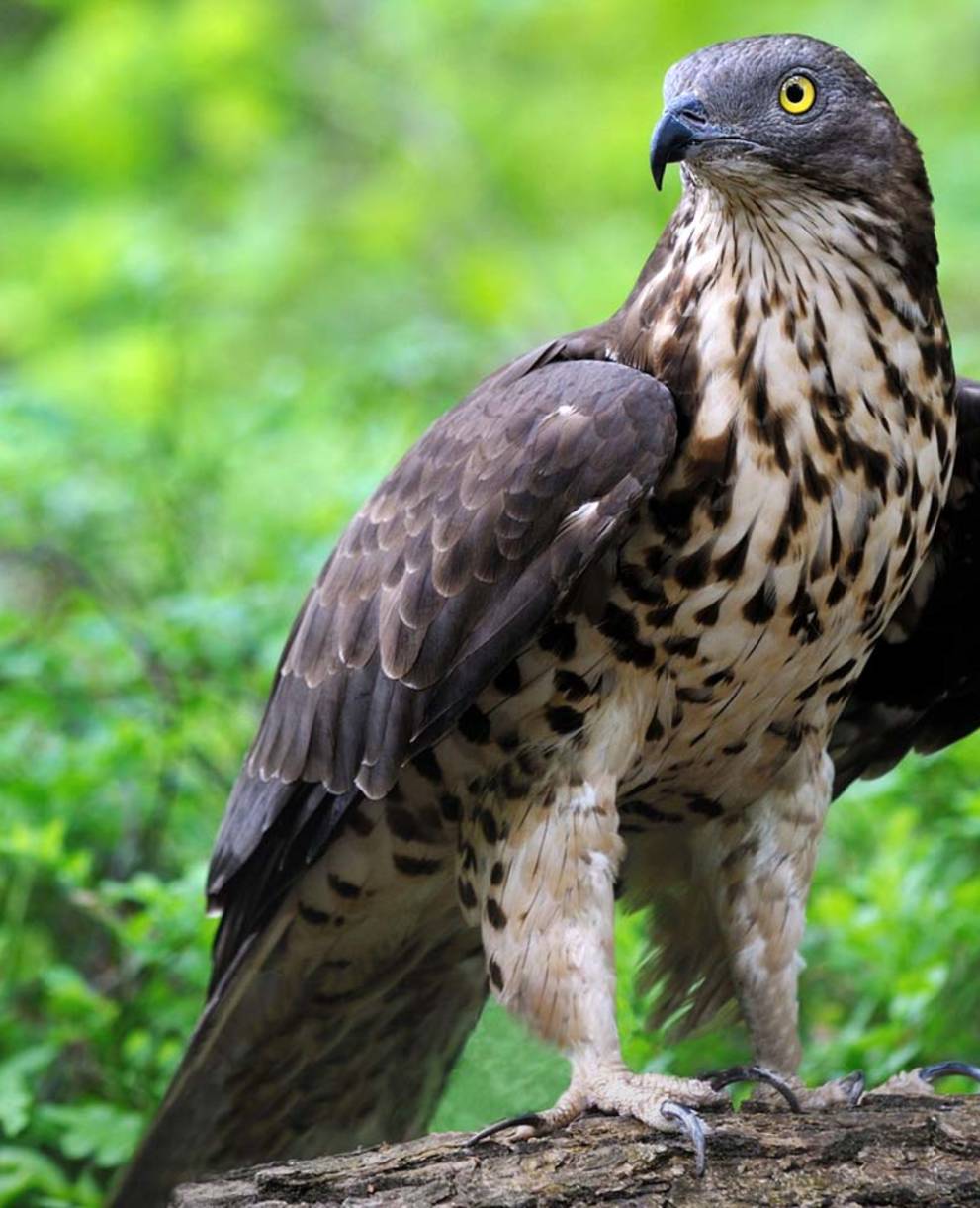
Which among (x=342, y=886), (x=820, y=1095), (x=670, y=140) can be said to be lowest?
(x=820, y=1095)

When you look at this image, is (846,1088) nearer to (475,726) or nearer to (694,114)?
(475,726)

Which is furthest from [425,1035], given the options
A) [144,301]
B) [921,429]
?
[144,301]

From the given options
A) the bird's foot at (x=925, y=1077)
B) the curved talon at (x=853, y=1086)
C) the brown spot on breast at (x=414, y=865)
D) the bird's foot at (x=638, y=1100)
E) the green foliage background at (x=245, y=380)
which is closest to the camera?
the bird's foot at (x=638, y=1100)

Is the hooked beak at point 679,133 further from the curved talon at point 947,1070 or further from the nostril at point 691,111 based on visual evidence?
the curved talon at point 947,1070

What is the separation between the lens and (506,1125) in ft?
10.5

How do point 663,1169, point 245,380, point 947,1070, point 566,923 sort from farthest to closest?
1. point 245,380
2. point 947,1070
3. point 566,923
4. point 663,1169

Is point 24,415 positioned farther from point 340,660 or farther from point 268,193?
point 268,193

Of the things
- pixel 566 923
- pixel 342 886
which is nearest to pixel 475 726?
pixel 566 923

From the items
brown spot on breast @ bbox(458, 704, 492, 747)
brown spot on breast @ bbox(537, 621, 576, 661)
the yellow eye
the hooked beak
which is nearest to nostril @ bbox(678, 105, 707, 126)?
the hooked beak

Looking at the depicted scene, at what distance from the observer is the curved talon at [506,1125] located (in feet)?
10.4

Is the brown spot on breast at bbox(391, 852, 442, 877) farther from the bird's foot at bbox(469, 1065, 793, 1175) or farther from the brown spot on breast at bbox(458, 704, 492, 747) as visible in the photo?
the bird's foot at bbox(469, 1065, 793, 1175)

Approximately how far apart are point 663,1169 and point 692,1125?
0.09 metres


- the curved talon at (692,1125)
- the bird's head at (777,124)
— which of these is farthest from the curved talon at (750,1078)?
the bird's head at (777,124)

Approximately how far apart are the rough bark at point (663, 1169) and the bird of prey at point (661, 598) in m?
0.08
